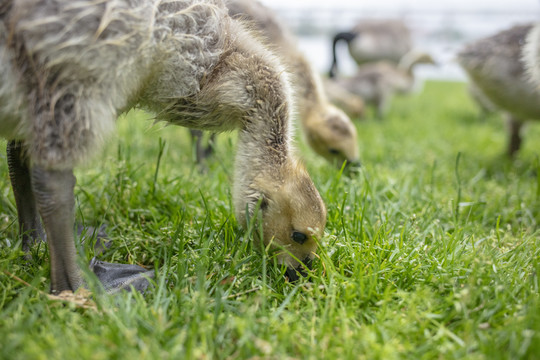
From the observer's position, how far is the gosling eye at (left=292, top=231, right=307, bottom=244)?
7.97 ft

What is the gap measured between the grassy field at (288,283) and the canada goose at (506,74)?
1.67 m

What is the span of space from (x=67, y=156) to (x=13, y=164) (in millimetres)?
893

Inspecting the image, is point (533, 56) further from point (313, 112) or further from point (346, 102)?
point (346, 102)

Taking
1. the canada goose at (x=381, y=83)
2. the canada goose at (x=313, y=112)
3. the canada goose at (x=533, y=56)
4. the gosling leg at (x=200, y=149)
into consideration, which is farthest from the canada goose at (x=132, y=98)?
the canada goose at (x=381, y=83)

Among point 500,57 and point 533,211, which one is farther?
point 500,57

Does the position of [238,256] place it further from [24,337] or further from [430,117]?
[430,117]

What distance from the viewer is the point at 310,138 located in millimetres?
4664

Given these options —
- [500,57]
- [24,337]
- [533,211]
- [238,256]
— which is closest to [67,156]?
[24,337]

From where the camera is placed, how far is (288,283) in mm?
2424

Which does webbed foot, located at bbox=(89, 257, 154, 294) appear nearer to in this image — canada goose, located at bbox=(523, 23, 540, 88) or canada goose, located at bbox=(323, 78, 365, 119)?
canada goose, located at bbox=(523, 23, 540, 88)

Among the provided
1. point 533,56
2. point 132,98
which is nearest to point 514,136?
point 533,56

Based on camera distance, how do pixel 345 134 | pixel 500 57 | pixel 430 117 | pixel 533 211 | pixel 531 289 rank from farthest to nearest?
pixel 430 117 < pixel 500 57 < pixel 345 134 < pixel 533 211 < pixel 531 289

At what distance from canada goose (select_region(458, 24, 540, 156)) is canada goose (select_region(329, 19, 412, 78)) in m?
7.67

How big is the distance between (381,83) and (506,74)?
4.10 m
